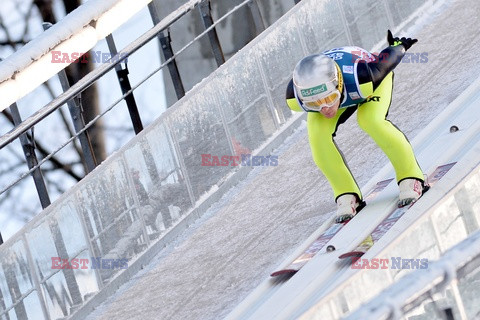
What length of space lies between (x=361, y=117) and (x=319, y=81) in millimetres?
335

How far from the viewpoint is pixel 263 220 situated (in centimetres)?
680

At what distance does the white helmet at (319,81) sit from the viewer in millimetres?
5414

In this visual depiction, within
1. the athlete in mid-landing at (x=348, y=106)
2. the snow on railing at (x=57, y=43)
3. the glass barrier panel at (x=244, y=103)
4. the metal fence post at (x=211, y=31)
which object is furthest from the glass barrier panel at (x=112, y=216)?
the athlete in mid-landing at (x=348, y=106)

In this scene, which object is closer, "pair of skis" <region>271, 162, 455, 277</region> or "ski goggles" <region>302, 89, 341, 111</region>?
"pair of skis" <region>271, 162, 455, 277</region>

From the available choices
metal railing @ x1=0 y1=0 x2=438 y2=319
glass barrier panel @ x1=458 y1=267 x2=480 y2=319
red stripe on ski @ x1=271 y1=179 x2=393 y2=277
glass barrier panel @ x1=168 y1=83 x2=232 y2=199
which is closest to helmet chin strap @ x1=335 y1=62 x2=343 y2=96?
red stripe on ski @ x1=271 y1=179 x2=393 y2=277

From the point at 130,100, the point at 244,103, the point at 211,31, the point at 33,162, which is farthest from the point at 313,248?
the point at 211,31

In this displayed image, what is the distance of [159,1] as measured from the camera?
16109 mm

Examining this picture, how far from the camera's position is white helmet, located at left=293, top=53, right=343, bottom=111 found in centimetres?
541

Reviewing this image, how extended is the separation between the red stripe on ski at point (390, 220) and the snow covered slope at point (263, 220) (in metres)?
0.70

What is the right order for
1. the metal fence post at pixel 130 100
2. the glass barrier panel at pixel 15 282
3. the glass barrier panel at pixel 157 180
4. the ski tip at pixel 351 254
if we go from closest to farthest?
the ski tip at pixel 351 254, the glass barrier panel at pixel 15 282, the glass barrier panel at pixel 157 180, the metal fence post at pixel 130 100

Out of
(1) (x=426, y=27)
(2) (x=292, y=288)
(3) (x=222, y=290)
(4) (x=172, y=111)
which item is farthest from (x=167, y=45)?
(2) (x=292, y=288)

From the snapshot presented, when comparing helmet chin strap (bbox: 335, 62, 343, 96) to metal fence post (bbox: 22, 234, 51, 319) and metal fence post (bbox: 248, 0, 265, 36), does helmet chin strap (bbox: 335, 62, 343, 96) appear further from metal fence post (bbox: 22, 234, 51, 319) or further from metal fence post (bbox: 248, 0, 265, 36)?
metal fence post (bbox: 248, 0, 265, 36)

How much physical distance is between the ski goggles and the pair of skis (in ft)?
1.92

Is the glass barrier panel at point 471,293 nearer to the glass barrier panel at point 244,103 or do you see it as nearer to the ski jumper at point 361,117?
the ski jumper at point 361,117
